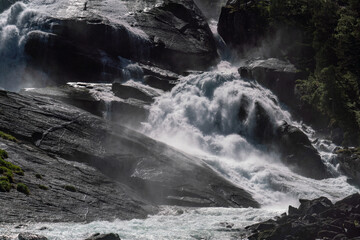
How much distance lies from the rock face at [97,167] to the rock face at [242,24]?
38.4m

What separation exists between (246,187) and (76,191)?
16787 mm

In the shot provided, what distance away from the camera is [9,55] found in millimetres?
59562

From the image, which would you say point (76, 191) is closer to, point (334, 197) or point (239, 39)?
point (334, 197)

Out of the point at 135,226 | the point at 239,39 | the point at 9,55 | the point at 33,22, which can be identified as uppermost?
the point at 239,39

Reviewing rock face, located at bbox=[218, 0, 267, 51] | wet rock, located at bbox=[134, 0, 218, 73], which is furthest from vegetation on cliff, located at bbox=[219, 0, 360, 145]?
wet rock, located at bbox=[134, 0, 218, 73]

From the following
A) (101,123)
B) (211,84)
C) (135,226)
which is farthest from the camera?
(211,84)

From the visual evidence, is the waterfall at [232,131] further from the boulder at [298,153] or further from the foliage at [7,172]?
the foliage at [7,172]

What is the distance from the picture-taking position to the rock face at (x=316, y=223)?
2702 centimetres

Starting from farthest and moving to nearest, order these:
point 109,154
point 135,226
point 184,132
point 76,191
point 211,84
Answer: point 211,84, point 184,132, point 109,154, point 76,191, point 135,226

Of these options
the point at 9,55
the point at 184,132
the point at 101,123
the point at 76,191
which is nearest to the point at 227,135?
the point at 184,132

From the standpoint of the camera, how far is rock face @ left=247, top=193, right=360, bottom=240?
2702cm

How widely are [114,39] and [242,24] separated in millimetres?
23816

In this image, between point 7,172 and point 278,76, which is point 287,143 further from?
point 7,172

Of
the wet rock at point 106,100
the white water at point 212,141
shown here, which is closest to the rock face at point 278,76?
the white water at point 212,141
